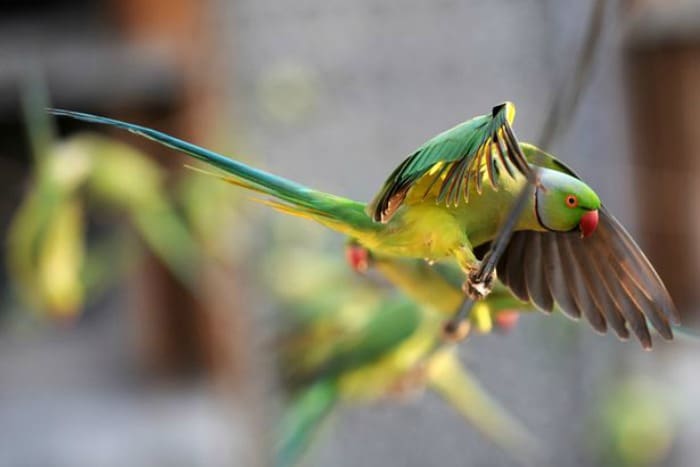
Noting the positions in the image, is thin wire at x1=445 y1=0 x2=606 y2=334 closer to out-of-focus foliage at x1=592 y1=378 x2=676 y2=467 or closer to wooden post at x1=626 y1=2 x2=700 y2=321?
out-of-focus foliage at x1=592 y1=378 x2=676 y2=467

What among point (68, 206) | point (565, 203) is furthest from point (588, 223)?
point (68, 206)

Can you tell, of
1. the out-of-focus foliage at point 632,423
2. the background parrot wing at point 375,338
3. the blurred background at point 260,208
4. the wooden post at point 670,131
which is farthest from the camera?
the wooden post at point 670,131

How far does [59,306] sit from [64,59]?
734 mm

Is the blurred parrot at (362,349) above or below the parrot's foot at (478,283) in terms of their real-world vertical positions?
below

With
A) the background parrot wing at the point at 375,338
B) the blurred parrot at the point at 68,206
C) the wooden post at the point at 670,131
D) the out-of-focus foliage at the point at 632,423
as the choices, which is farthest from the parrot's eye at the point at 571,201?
Answer: the wooden post at the point at 670,131

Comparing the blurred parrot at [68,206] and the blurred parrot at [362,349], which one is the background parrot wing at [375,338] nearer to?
the blurred parrot at [362,349]

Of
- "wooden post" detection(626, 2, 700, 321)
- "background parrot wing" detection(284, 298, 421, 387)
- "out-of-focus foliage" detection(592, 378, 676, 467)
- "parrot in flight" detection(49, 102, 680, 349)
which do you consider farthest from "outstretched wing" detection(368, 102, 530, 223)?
"wooden post" detection(626, 2, 700, 321)

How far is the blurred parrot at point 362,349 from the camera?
0.64 ft

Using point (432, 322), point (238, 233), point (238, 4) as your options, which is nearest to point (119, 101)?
point (238, 4)

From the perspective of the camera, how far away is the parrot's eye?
0.14 m

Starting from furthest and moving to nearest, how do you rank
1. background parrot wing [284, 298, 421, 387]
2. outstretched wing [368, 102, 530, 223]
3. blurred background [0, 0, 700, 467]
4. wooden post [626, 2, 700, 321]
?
wooden post [626, 2, 700, 321] → blurred background [0, 0, 700, 467] → background parrot wing [284, 298, 421, 387] → outstretched wing [368, 102, 530, 223]

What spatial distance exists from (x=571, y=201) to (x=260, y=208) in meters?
0.45

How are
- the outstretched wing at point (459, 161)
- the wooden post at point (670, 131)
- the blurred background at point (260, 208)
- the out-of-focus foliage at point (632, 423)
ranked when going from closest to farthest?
the outstretched wing at point (459, 161) → the blurred background at point (260, 208) → the out-of-focus foliage at point (632, 423) → the wooden post at point (670, 131)

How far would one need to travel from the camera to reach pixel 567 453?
73 centimetres
